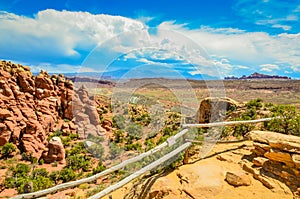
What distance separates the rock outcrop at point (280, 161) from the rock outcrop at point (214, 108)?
30.9ft

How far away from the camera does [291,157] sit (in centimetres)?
457

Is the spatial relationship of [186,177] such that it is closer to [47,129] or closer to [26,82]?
[47,129]

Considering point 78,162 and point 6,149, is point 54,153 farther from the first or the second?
point 6,149

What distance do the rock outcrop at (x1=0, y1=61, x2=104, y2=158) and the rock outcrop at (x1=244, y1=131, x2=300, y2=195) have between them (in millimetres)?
22652

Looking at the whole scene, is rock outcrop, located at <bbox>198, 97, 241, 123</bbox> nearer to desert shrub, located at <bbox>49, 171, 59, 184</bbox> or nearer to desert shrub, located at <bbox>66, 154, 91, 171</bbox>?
desert shrub, located at <bbox>66, 154, 91, 171</bbox>

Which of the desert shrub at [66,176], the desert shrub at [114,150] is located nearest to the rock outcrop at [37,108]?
the desert shrub at [114,150]

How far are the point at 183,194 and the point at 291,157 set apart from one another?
7.65 ft

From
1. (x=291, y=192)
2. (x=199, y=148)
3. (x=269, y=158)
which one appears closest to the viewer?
(x=291, y=192)

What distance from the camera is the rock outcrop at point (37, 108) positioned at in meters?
23.7

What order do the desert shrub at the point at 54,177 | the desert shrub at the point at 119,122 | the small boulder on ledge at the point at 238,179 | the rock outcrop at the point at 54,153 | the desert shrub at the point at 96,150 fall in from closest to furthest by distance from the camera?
the small boulder on ledge at the point at 238,179 < the desert shrub at the point at 54,177 < the rock outcrop at the point at 54,153 < the desert shrub at the point at 96,150 < the desert shrub at the point at 119,122

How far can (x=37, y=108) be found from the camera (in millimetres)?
28141

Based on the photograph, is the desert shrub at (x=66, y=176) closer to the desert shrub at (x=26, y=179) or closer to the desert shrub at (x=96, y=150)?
the desert shrub at (x=26, y=179)

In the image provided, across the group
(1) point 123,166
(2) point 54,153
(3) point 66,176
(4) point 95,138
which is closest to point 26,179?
(3) point 66,176

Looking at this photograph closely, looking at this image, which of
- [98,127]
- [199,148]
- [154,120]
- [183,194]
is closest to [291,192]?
[183,194]
